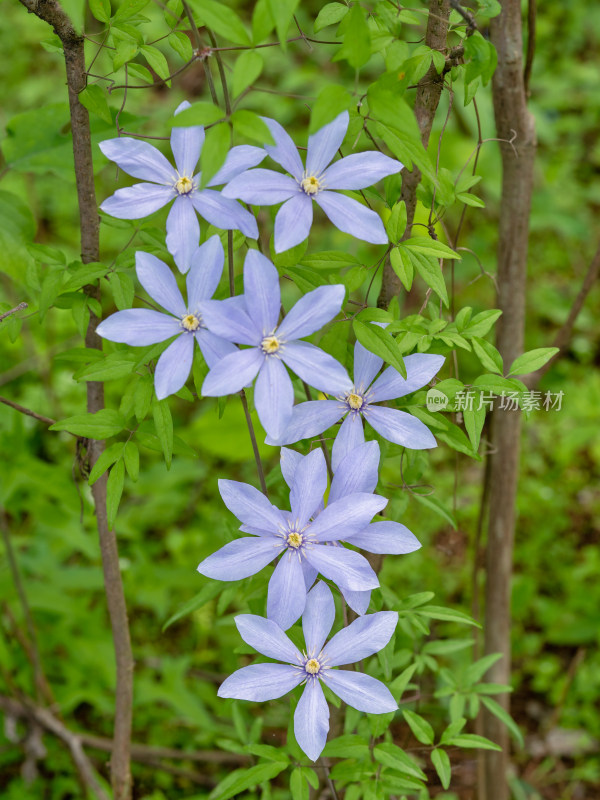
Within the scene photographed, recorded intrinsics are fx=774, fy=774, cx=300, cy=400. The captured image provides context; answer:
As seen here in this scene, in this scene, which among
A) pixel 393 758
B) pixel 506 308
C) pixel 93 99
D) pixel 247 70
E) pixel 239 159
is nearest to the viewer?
pixel 247 70

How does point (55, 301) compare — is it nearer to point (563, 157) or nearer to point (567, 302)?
point (567, 302)

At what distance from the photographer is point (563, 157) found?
306 cm

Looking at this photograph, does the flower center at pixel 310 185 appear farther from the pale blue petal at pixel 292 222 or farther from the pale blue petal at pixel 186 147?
the pale blue petal at pixel 186 147

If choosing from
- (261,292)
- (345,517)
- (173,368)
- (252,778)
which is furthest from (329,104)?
(252,778)

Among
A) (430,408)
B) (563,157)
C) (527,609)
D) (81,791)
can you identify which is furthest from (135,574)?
(563,157)

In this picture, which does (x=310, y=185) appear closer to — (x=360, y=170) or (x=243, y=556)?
(x=360, y=170)

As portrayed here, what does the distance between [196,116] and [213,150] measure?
0.10 feet

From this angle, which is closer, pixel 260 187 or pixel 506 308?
pixel 260 187

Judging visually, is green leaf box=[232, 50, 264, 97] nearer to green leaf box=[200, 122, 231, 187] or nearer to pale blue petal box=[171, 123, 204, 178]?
green leaf box=[200, 122, 231, 187]

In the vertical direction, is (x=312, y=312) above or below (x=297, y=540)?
above

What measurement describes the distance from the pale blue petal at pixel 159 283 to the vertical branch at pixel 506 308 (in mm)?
506

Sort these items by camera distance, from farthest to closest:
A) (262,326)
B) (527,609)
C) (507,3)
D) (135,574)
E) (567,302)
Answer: (567,302), (527,609), (135,574), (507,3), (262,326)

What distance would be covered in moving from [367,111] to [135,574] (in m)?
1.36

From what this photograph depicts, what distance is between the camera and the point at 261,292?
69 cm
